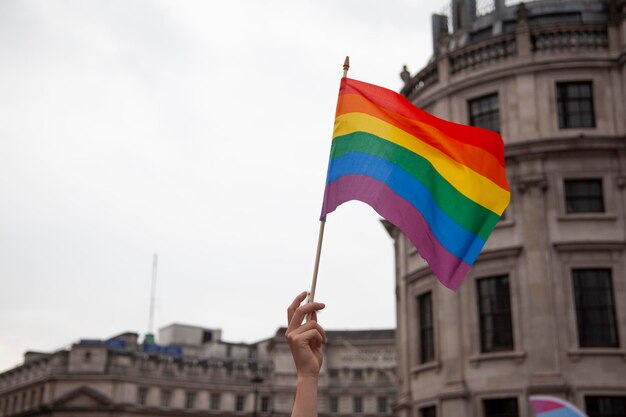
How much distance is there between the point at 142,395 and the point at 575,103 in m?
69.4

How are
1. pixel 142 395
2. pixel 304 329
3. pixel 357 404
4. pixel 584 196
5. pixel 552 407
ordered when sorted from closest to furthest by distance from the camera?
pixel 304 329, pixel 552 407, pixel 584 196, pixel 142 395, pixel 357 404

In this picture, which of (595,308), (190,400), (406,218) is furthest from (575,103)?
(190,400)

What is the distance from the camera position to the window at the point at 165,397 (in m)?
90.3

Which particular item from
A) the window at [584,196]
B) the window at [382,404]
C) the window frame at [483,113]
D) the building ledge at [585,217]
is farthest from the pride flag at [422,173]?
the window at [382,404]

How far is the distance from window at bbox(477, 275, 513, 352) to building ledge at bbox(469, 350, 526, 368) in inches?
16.8

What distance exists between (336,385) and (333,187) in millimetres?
83253

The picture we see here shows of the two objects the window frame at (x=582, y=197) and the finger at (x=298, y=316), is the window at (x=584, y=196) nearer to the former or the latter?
the window frame at (x=582, y=197)

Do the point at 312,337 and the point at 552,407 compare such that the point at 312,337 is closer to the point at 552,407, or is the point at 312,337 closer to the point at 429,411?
the point at 552,407

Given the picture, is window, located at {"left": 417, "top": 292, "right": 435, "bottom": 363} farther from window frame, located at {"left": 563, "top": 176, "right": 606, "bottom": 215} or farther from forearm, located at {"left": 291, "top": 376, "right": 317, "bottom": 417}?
forearm, located at {"left": 291, "top": 376, "right": 317, "bottom": 417}

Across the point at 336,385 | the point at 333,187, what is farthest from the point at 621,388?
the point at 336,385

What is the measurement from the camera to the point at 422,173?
10.5 metres

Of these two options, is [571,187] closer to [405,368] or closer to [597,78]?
[597,78]

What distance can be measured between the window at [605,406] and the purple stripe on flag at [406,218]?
20785mm

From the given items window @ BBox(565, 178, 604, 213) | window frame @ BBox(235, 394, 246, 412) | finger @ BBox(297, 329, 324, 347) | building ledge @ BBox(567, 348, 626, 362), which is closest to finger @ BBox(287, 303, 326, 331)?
finger @ BBox(297, 329, 324, 347)
